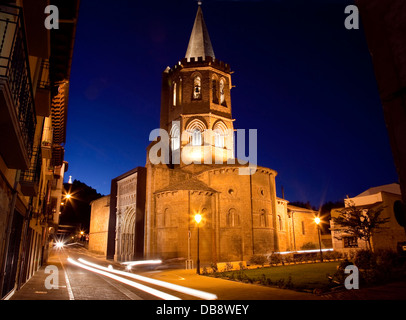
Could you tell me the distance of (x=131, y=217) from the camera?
35281mm

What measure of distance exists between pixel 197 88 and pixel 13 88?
35.0 meters

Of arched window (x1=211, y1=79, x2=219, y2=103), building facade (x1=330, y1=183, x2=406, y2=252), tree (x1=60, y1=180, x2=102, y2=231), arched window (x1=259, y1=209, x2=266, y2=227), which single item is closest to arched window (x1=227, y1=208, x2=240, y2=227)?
arched window (x1=259, y1=209, x2=266, y2=227)

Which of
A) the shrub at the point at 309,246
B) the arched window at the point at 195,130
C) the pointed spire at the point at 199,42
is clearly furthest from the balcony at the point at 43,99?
the shrub at the point at 309,246

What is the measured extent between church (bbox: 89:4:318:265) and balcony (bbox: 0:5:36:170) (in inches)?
789

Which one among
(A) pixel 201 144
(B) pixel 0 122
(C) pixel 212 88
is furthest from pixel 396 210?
(C) pixel 212 88

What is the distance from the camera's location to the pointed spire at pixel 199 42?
40.5m

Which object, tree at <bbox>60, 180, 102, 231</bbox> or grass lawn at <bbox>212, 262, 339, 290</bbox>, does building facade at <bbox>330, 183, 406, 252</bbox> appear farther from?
tree at <bbox>60, 180, 102, 231</bbox>

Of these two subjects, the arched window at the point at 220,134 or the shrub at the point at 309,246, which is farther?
the shrub at the point at 309,246

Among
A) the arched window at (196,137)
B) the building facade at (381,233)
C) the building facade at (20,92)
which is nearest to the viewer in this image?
the building facade at (20,92)

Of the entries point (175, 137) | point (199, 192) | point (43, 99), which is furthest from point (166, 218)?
point (43, 99)

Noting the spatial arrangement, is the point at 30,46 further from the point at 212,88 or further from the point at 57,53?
the point at 212,88

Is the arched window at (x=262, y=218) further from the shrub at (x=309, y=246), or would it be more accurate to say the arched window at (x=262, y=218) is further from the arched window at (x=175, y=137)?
the arched window at (x=175, y=137)

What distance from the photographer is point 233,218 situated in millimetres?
30609

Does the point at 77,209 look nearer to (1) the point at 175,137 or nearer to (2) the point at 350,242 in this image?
(1) the point at 175,137
